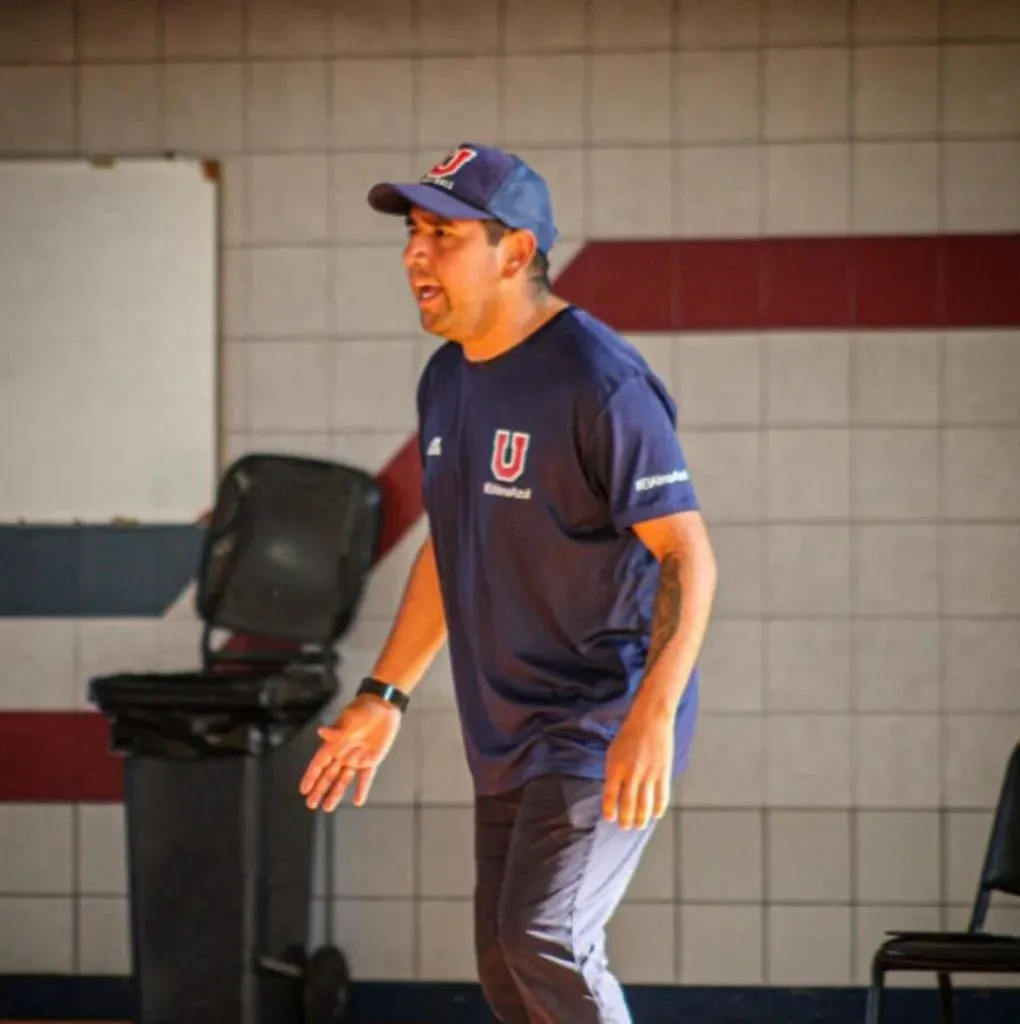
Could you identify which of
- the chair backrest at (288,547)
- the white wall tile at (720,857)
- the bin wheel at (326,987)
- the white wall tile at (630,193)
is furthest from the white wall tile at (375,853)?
the white wall tile at (630,193)

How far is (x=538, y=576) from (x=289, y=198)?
236cm

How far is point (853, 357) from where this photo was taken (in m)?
4.65

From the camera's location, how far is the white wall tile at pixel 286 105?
4750 millimetres

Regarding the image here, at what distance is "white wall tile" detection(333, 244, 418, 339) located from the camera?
4746 mm

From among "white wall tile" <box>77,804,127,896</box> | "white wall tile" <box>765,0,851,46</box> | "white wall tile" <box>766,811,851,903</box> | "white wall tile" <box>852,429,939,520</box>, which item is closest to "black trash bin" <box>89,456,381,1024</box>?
"white wall tile" <box>77,804,127,896</box>

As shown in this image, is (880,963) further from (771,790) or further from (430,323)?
(430,323)

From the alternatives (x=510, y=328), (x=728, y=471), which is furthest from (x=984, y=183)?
(x=510, y=328)

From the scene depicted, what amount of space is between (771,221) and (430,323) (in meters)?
2.14

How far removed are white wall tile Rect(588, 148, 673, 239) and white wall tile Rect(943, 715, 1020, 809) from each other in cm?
150

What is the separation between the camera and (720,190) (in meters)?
4.66

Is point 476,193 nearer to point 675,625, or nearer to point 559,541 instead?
point 559,541

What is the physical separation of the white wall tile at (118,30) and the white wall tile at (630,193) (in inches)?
48.0

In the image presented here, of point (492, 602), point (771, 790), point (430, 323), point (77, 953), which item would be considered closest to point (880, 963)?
point (771, 790)

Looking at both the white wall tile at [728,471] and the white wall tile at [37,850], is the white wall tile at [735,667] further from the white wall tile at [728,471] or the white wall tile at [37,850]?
the white wall tile at [37,850]
